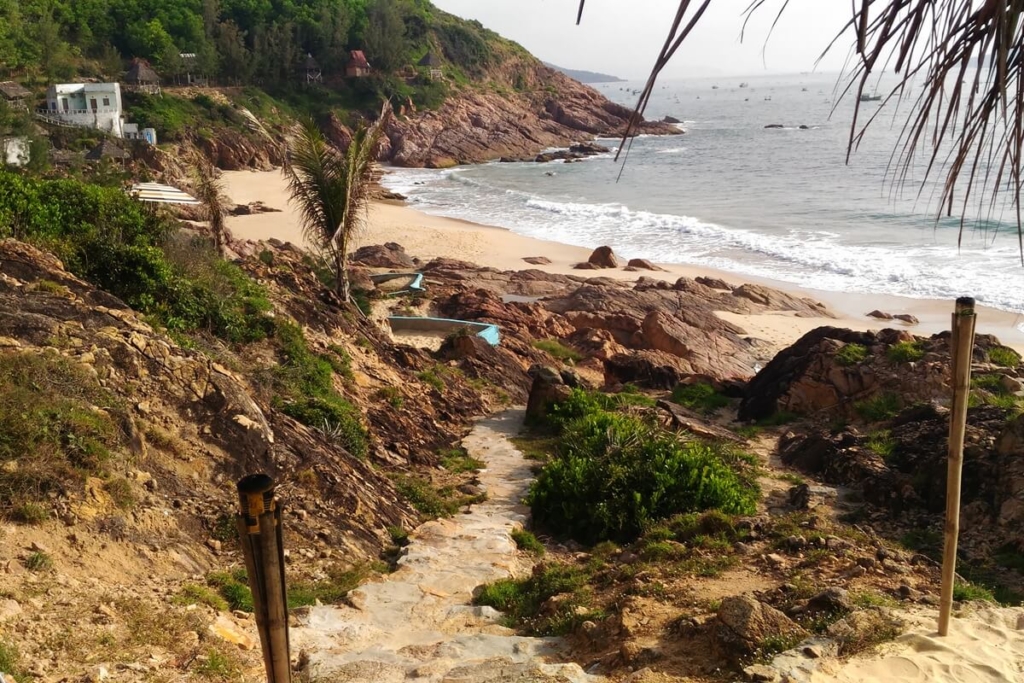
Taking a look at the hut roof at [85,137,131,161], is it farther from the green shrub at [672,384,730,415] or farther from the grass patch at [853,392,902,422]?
the grass patch at [853,392,902,422]

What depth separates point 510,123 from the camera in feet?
263

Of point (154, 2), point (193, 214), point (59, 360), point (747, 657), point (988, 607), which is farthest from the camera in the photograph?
point (154, 2)

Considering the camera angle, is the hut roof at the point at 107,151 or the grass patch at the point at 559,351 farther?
the hut roof at the point at 107,151

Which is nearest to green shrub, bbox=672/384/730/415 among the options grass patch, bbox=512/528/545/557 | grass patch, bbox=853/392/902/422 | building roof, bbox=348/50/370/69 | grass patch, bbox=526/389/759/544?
grass patch, bbox=853/392/902/422

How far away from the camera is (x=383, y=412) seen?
12758 millimetres

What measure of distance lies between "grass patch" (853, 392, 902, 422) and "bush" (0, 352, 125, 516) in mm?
10568

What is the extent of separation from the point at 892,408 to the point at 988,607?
7890 mm

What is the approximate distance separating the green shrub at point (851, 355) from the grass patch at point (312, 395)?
8436 mm

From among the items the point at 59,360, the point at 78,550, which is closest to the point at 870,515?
the point at 78,550

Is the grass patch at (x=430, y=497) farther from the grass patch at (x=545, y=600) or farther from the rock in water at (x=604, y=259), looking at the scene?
the rock in water at (x=604, y=259)

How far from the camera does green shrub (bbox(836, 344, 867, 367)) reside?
583 inches

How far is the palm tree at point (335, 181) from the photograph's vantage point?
603 inches

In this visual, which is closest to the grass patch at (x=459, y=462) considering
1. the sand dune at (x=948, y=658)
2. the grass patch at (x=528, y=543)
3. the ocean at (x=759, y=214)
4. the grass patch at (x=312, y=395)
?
the grass patch at (x=312, y=395)

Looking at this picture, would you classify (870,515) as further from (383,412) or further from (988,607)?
(383,412)
